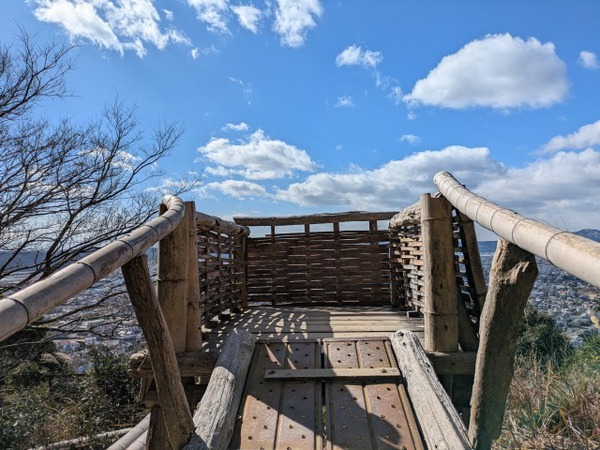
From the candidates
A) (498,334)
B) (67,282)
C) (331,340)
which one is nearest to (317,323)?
(331,340)

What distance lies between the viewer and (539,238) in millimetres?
1626

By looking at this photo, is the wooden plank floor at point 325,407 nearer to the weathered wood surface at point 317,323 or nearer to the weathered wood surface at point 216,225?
the weathered wood surface at point 317,323

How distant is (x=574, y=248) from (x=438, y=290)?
1886mm

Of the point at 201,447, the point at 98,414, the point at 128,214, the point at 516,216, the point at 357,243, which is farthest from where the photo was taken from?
the point at 128,214

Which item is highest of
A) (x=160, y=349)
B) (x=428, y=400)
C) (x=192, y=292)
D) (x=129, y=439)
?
(x=192, y=292)

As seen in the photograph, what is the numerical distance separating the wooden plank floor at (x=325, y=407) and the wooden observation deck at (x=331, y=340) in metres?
0.01

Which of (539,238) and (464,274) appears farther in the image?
(464,274)

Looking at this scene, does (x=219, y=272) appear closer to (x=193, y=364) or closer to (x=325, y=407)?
(x=193, y=364)

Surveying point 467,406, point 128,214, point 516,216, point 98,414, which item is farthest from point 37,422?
point 516,216

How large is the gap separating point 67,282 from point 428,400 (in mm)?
2087

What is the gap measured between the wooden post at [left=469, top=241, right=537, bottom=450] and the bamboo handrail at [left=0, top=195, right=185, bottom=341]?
6.11 feet

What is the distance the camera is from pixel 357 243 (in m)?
6.51

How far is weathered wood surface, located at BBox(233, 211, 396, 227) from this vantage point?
6.37m

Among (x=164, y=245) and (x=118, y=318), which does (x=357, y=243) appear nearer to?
(x=164, y=245)
